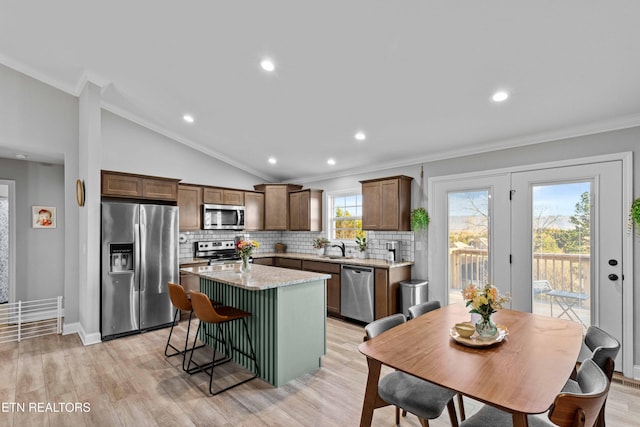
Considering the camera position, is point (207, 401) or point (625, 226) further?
point (625, 226)

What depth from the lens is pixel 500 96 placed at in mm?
2814

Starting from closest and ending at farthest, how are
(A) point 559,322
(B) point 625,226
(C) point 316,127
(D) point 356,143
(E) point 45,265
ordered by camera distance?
1. (A) point 559,322
2. (B) point 625,226
3. (C) point 316,127
4. (D) point 356,143
5. (E) point 45,265

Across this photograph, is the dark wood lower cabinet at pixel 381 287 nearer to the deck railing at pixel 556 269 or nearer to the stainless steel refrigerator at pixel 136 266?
the deck railing at pixel 556 269

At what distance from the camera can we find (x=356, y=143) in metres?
4.40

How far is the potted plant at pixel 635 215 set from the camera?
279cm

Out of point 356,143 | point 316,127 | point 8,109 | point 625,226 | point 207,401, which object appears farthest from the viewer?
point 356,143

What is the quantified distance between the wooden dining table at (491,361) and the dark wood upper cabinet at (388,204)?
238 cm

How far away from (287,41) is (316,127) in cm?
154

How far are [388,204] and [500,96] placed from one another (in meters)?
2.09

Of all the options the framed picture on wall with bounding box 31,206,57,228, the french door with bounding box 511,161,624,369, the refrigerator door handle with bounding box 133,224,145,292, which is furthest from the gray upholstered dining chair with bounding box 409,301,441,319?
the framed picture on wall with bounding box 31,206,57,228

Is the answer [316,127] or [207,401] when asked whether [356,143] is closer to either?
[316,127]

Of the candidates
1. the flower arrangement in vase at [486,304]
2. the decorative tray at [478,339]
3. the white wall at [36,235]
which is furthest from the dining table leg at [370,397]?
the white wall at [36,235]

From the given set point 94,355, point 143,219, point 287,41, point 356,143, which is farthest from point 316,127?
point 94,355

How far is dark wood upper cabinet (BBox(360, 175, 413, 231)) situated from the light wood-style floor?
1.88 m
